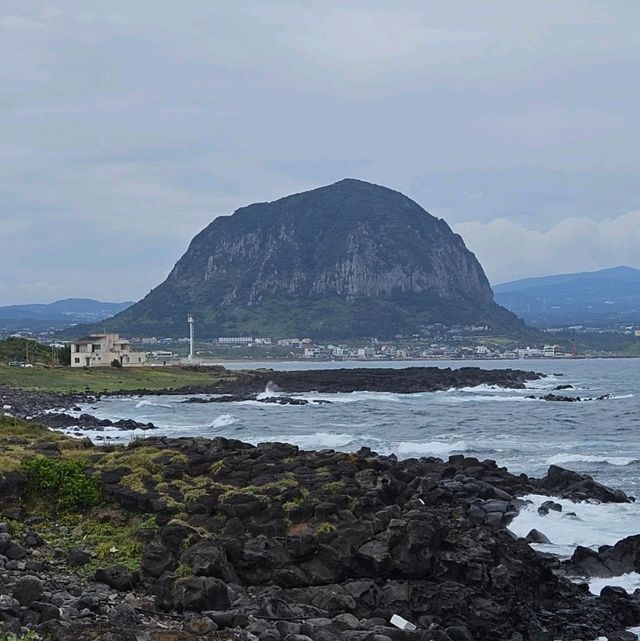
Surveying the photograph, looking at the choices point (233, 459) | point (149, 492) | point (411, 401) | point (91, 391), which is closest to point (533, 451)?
point (233, 459)

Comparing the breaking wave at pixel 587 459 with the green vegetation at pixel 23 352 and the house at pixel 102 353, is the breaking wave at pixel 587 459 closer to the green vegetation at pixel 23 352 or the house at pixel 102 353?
the green vegetation at pixel 23 352

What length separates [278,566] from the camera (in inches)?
619

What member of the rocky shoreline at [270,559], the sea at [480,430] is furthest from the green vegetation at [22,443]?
the sea at [480,430]

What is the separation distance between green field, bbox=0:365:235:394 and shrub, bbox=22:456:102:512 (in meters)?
56.2

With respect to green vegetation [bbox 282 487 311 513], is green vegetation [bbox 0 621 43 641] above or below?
above

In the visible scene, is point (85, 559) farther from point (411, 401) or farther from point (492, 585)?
point (411, 401)

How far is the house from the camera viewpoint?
107525mm

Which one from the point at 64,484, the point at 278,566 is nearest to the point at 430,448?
the point at 64,484

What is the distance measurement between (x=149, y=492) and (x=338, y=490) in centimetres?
376

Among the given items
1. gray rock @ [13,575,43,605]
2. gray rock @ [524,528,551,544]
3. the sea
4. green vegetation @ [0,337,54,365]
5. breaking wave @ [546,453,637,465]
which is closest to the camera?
gray rock @ [13,575,43,605]

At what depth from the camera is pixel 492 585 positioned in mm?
15805

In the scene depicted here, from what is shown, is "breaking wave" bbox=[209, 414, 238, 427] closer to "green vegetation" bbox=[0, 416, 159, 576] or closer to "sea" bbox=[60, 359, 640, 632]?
"sea" bbox=[60, 359, 640, 632]

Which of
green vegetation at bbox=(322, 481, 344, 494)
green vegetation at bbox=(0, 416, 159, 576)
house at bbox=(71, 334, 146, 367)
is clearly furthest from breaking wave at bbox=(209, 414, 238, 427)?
house at bbox=(71, 334, 146, 367)

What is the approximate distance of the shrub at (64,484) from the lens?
779 inches
